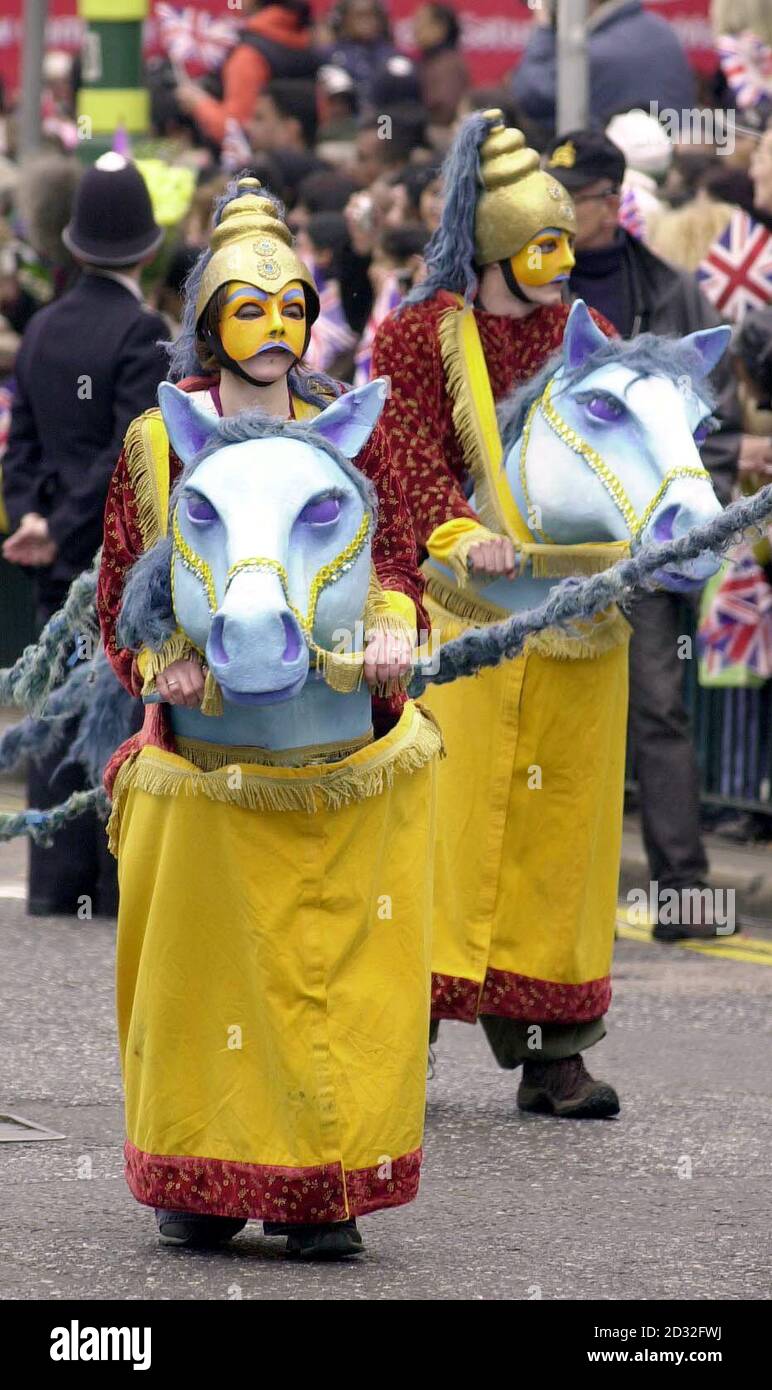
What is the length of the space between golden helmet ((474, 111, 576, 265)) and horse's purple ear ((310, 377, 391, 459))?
5.42ft

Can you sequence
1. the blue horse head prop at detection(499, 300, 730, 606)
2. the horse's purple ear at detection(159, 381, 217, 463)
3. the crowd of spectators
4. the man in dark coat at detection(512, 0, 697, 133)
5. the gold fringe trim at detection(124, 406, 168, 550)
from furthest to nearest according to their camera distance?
the man in dark coat at detection(512, 0, 697, 133) < the crowd of spectators < the blue horse head prop at detection(499, 300, 730, 606) < the gold fringe trim at detection(124, 406, 168, 550) < the horse's purple ear at detection(159, 381, 217, 463)

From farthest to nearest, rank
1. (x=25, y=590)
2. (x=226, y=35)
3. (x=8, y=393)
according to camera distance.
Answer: (x=226, y=35)
(x=25, y=590)
(x=8, y=393)

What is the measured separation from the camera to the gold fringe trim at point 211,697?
484 centimetres

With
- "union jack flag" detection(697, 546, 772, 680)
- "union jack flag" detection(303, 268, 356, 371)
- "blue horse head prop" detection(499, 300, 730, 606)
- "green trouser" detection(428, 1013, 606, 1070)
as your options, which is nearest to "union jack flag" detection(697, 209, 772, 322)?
"union jack flag" detection(697, 546, 772, 680)

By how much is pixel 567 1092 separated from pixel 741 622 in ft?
11.9

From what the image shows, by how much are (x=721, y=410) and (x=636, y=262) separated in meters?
0.57

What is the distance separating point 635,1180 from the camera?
6031mm

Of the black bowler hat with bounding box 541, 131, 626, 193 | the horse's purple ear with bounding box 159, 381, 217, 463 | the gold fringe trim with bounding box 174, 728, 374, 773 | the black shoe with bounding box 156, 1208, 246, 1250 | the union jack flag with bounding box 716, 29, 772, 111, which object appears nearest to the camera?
the horse's purple ear with bounding box 159, 381, 217, 463

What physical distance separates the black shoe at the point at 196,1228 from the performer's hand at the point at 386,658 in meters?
1.09

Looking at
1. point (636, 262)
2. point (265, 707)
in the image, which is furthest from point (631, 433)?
point (636, 262)

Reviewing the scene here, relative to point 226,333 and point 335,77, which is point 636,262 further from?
point 335,77

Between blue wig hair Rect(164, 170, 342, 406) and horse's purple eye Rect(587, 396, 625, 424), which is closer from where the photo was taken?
blue wig hair Rect(164, 170, 342, 406)

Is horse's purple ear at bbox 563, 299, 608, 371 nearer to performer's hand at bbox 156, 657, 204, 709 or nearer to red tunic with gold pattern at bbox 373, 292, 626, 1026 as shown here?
red tunic with gold pattern at bbox 373, 292, 626, 1026

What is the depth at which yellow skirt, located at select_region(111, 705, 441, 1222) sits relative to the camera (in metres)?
5.05
